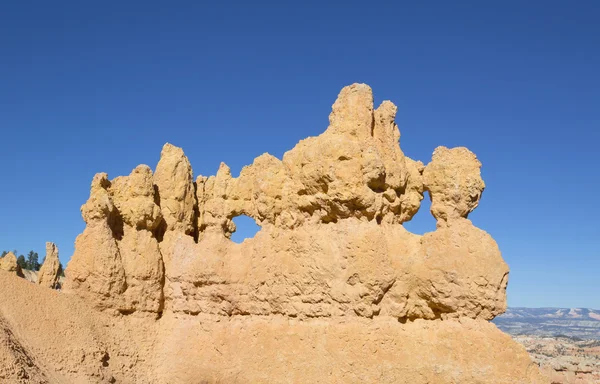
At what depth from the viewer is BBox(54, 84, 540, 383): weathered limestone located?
13148mm

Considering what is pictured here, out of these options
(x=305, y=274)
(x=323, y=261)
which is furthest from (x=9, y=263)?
(x=323, y=261)

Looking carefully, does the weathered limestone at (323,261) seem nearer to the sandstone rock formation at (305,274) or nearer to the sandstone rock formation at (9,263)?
the sandstone rock formation at (305,274)

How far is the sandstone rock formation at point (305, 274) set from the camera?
1312 cm

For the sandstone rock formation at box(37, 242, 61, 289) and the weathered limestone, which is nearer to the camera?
the weathered limestone

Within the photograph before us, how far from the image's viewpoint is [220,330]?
15750 mm

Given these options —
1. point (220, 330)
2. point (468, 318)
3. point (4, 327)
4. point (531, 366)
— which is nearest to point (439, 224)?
point (468, 318)

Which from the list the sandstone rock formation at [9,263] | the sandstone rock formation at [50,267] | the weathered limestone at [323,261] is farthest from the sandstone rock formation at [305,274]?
the sandstone rock formation at [9,263]

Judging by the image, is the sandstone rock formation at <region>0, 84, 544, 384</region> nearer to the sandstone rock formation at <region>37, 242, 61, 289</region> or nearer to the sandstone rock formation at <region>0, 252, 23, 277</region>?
the sandstone rock formation at <region>37, 242, 61, 289</region>

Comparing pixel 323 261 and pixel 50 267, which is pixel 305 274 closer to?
pixel 323 261

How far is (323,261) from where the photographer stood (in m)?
13.8

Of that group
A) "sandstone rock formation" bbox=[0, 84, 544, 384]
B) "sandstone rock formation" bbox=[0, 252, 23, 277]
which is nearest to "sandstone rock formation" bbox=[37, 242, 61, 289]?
"sandstone rock formation" bbox=[0, 252, 23, 277]

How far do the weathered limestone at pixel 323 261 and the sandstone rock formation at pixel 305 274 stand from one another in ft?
0.12

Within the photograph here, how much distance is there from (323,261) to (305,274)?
644 mm

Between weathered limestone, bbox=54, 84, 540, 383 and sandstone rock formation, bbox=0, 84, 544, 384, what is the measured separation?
0.12ft
